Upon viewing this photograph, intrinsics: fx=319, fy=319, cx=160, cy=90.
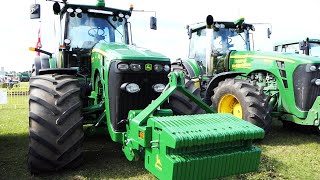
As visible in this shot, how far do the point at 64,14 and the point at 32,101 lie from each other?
2218 mm

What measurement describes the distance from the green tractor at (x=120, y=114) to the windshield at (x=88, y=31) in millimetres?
17

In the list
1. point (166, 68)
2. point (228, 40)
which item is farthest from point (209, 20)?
point (166, 68)

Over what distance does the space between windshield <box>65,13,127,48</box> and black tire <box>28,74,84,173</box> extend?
1.63 m

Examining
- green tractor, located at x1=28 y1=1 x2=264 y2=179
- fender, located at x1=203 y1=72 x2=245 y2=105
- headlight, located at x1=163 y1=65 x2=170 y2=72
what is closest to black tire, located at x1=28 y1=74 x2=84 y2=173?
green tractor, located at x1=28 y1=1 x2=264 y2=179

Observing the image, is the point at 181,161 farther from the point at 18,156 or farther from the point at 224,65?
the point at 224,65

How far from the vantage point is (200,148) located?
310 centimetres

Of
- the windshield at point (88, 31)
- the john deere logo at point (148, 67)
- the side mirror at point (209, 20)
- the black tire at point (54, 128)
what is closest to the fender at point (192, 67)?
the side mirror at point (209, 20)

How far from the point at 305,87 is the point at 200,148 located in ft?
13.3

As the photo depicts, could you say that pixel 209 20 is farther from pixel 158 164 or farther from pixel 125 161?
pixel 158 164

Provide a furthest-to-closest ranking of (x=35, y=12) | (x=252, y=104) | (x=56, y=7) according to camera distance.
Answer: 1. (x=252, y=104)
2. (x=56, y=7)
3. (x=35, y=12)

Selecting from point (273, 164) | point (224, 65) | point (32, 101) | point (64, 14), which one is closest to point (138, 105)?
point (32, 101)

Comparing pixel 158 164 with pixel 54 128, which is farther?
pixel 54 128

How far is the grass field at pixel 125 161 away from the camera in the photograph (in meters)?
4.12

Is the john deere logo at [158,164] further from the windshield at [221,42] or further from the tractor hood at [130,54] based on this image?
the windshield at [221,42]
